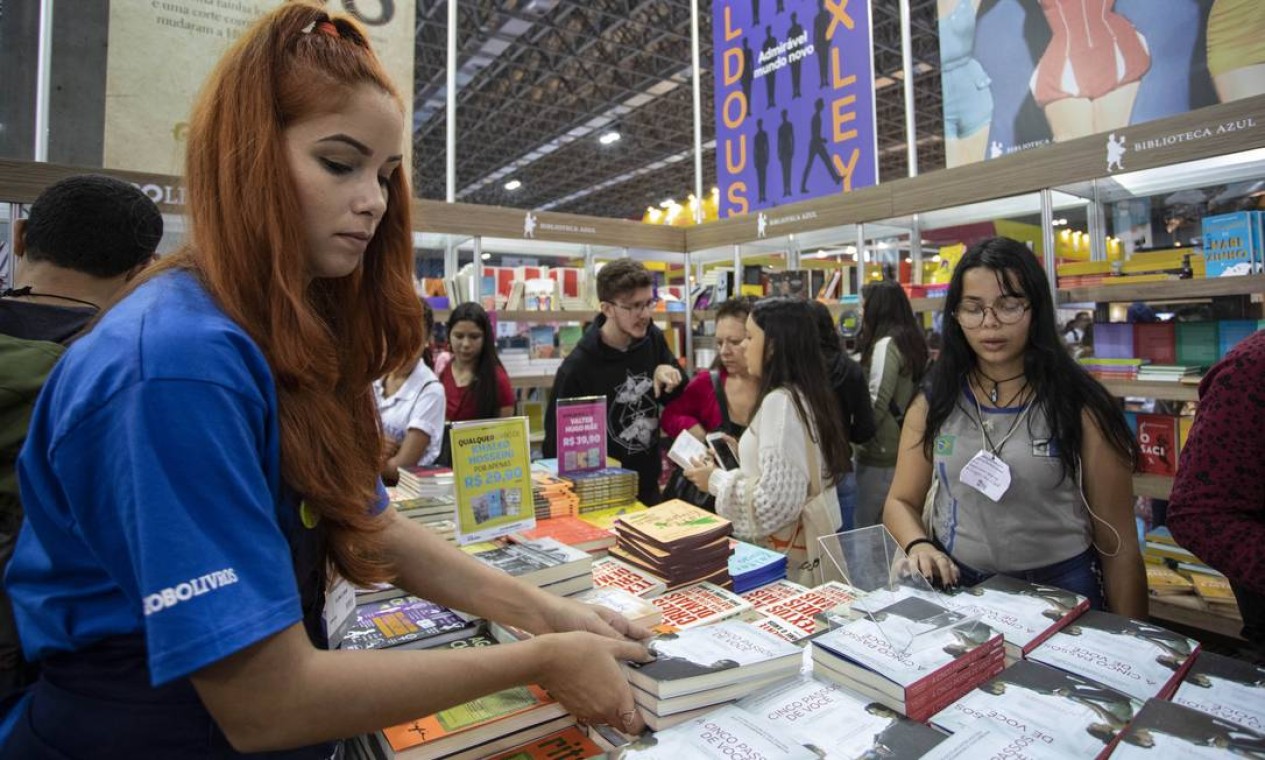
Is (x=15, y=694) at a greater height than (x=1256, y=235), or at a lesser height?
lesser

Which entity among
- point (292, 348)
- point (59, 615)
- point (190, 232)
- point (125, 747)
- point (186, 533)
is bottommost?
point (125, 747)

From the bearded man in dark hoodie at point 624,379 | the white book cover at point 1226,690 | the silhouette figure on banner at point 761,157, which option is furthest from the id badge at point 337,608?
the silhouette figure on banner at point 761,157

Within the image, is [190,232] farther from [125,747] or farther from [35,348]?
[35,348]

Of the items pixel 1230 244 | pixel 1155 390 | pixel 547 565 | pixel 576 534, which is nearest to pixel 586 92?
Result: pixel 1230 244

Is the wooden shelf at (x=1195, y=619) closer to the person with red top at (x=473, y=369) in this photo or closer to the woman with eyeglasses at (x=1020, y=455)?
the woman with eyeglasses at (x=1020, y=455)

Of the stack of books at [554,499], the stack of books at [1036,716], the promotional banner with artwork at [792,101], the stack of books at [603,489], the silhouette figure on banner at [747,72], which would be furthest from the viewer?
the silhouette figure on banner at [747,72]

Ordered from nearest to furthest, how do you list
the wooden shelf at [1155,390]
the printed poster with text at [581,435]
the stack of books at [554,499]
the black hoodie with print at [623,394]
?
the stack of books at [554,499] → the printed poster with text at [581,435] → the wooden shelf at [1155,390] → the black hoodie with print at [623,394]

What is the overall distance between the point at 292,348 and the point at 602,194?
72.1 feet

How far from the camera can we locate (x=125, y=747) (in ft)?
2.54

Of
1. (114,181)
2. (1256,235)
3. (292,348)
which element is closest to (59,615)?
(292,348)

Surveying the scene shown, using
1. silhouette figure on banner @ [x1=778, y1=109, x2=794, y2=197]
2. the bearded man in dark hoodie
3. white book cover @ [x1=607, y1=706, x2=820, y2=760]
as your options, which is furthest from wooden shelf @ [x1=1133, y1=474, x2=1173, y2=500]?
silhouette figure on banner @ [x1=778, y1=109, x2=794, y2=197]

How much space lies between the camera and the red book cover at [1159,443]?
3289 mm

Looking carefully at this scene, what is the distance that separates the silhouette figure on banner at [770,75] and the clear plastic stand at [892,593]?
5141 millimetres

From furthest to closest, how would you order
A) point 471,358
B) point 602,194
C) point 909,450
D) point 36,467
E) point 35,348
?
1. point 602,194
2. point 471,358
3. point 909,450
4. point 35,348
5. point 36,467
